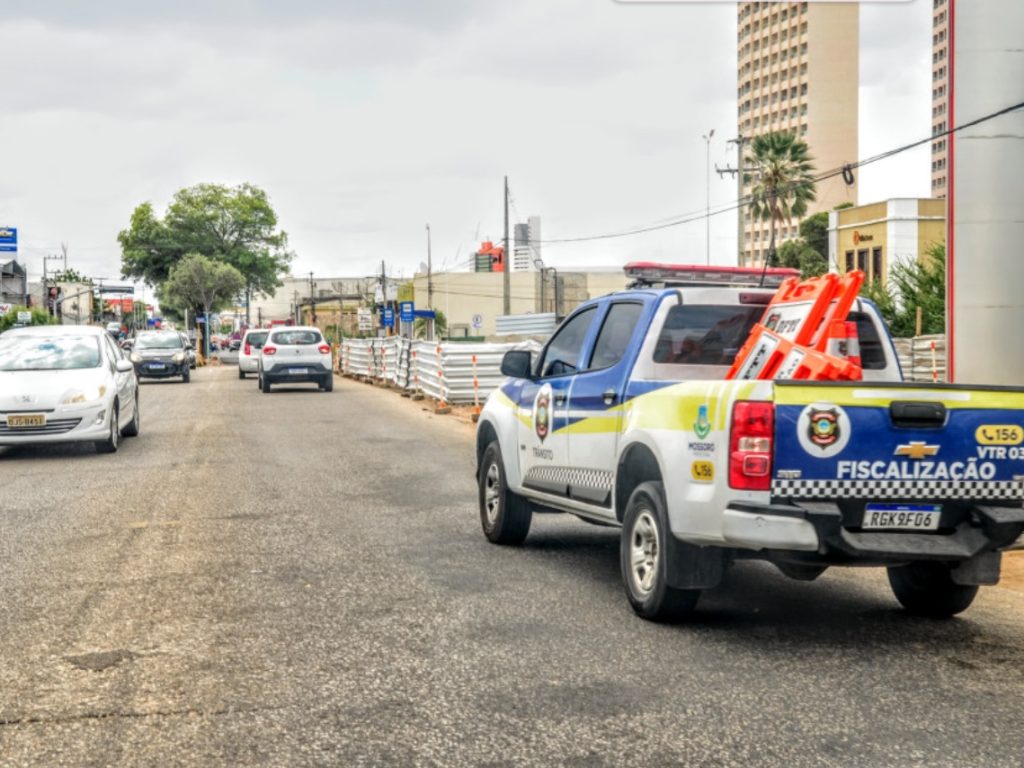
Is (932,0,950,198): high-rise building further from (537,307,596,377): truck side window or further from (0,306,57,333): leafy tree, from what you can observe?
(537,307,596,377): truck side window

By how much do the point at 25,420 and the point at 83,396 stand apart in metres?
0.72

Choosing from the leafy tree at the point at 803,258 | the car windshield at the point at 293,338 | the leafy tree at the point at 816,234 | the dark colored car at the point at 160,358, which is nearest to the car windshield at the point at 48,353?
the car windshield at the point at 293,338

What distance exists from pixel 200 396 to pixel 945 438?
89.8ft

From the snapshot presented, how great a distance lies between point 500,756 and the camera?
4.51 meters

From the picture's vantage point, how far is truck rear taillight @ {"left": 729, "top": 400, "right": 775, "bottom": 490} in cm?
593

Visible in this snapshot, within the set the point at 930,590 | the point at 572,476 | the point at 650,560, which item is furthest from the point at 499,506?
the point at 930,590

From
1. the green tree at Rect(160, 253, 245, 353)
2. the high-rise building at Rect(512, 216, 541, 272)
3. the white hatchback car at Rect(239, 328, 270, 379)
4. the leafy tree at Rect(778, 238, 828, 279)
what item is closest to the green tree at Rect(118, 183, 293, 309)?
the green tree at Rect(160, 253, 245, 353)

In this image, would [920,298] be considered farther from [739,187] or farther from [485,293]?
[485,293]

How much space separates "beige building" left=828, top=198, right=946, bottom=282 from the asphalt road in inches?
1698

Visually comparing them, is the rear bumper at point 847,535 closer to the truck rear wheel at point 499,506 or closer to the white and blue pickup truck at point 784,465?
the white and blue pickup truck at point 784,465

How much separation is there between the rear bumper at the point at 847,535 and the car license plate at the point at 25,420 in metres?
11.5

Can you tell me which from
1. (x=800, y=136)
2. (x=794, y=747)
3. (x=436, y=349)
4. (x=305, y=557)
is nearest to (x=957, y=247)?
(x=305, y=557)

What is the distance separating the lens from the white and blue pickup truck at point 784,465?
5.97 m

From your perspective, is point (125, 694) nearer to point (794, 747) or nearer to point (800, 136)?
point (794, 747)
